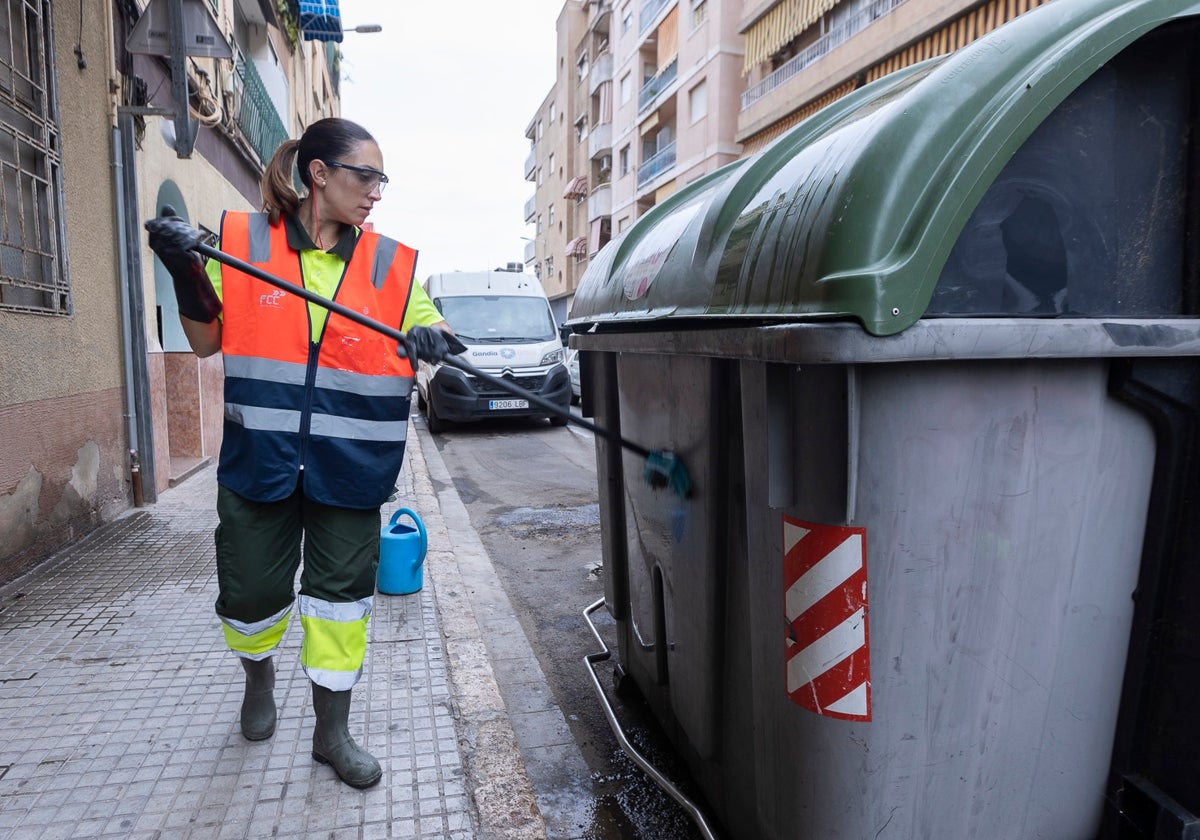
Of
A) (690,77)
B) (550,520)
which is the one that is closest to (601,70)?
(690,77)

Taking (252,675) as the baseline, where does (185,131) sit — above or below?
above

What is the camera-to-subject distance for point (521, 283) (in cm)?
1257

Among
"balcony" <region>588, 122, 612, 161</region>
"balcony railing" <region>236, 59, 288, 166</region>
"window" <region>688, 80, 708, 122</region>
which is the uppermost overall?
"balcony" <region>588, 122, 612, 161</region>

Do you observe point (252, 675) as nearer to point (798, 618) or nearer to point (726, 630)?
point (726, 630)

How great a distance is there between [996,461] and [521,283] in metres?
11.5

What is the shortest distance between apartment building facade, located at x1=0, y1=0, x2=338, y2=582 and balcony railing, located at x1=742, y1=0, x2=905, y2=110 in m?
13.0

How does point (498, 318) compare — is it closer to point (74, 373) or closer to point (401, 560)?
point (74, 373)

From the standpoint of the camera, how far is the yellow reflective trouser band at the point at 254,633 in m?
2.38

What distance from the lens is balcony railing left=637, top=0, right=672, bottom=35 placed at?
27030 millimetres

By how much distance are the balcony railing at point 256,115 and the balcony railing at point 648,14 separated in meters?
18.5

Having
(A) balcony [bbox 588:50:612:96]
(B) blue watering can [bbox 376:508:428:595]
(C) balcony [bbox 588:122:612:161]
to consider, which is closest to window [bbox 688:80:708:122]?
(C) balcony [bbox 588:122:612:161]

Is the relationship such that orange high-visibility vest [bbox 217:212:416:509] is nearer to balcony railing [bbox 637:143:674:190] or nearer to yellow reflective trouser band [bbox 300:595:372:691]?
yellow reflective trouser band [bbox 300:595:372:691]

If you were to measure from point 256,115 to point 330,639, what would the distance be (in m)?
10.2

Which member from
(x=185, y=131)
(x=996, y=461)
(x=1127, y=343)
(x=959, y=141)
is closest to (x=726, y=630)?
(x=996, y=461)
